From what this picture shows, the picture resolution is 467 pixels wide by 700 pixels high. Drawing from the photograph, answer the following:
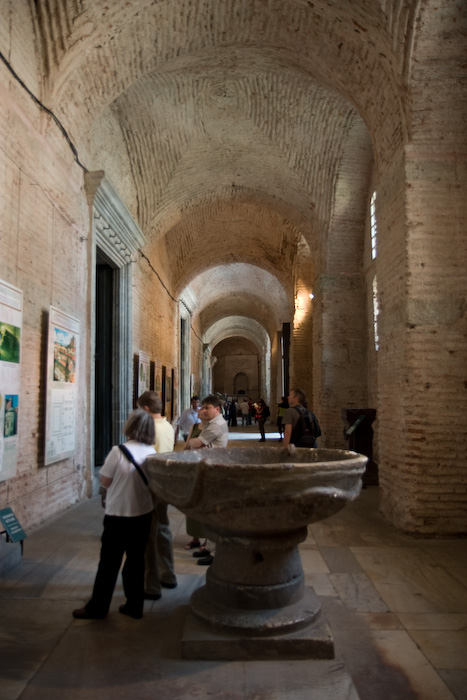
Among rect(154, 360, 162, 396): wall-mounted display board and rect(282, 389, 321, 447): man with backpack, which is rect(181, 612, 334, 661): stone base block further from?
rect(154, 360, 162, 396): wall-mounted display board

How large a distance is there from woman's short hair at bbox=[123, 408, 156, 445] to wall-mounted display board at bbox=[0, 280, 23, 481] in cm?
202

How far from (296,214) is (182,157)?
10.2ft

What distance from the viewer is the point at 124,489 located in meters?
3.48

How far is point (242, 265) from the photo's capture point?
2247 cm

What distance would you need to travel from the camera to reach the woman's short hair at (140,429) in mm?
3646

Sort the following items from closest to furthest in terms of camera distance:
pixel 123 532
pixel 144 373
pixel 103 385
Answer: pixel 123 532
pixel 103 385
pixel 144 373

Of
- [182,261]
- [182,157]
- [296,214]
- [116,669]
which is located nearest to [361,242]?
[296,214]

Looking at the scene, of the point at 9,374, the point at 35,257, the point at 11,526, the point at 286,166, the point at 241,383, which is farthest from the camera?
the point at 241,383

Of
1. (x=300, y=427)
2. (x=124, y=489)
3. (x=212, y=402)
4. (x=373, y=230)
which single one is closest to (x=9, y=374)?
(x=212, y=402)

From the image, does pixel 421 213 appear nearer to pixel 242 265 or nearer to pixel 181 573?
pixel 181 573

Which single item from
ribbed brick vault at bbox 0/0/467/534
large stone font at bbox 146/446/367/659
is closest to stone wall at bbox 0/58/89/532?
ribbed brick vault at bbox 0/0/467/534

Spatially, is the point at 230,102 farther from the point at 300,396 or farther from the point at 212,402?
the point at 212,402

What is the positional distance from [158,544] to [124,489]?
0.93 m

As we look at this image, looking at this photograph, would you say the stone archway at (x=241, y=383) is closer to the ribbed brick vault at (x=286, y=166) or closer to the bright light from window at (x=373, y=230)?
the ribbed brick vault at (x=286, y=166)
